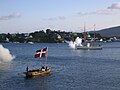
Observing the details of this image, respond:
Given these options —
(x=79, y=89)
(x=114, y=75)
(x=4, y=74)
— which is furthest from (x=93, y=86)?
(x=4, y=74)

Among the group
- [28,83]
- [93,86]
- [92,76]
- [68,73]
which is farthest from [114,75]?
[28,83]

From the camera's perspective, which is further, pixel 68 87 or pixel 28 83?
pixel 28 83

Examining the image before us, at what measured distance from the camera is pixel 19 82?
66.1 meters

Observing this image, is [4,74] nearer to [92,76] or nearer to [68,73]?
[68,73]

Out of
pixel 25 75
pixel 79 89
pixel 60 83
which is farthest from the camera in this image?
pixel 25 75

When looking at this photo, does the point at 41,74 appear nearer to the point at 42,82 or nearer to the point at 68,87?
the point at 42,82

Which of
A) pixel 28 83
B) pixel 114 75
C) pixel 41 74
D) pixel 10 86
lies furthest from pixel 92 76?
pixel 10 86

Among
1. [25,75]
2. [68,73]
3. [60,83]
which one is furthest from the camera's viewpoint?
[68,73]

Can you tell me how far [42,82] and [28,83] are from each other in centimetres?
284

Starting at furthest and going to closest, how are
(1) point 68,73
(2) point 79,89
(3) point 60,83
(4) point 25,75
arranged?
(1) point 68,73 < (4) point 25,75 < (3) point 60,83 < (2) point 79,89

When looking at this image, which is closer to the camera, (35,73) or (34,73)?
(34,73)

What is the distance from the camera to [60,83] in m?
64.8

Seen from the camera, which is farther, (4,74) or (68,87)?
(4,74)

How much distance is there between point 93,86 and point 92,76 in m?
12.9
